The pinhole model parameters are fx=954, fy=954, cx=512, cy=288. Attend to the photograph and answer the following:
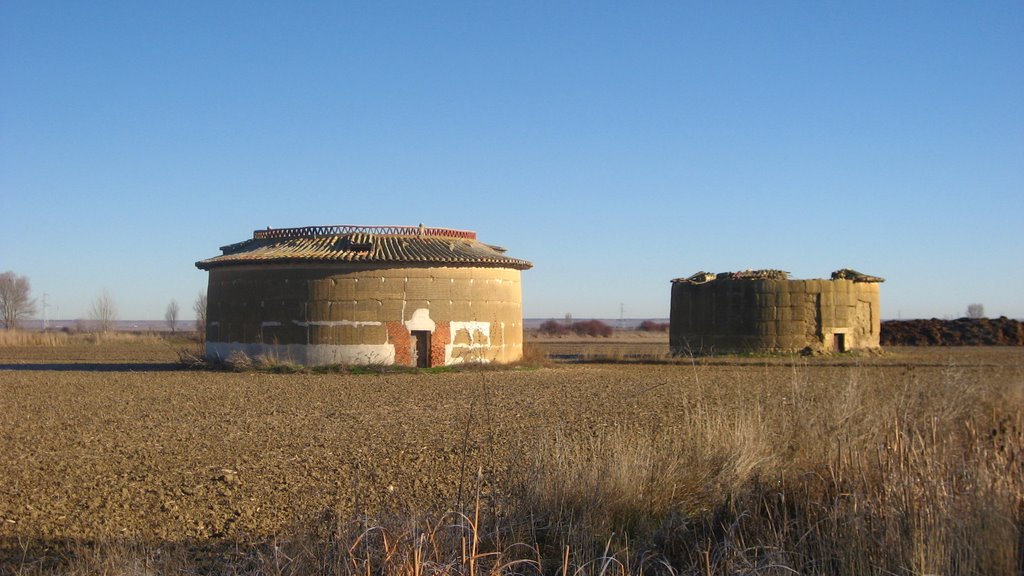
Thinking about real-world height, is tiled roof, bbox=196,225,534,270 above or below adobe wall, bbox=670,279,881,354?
above

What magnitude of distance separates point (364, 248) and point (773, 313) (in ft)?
49.4

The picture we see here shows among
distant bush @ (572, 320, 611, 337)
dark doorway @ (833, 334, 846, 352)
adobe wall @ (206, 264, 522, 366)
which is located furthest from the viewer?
distant bush @ (572, 320, 611, 337)

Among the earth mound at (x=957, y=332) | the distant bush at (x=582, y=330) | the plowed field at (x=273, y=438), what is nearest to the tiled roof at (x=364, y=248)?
the plowed field at (x=273, y=438)

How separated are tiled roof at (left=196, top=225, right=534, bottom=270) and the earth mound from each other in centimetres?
2747

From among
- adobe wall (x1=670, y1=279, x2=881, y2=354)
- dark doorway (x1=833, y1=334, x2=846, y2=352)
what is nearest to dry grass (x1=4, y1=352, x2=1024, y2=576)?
adobe wall (x1=670, y1=279, x2=881, y2=354)

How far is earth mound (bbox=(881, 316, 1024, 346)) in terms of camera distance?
47.2m

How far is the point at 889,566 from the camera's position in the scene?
5.70 m

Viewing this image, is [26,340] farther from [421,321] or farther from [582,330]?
[582,330]

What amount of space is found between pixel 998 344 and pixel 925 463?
147 ft

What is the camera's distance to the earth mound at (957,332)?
155 ft

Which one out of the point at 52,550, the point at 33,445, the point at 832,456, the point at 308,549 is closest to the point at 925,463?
the point at 832,456

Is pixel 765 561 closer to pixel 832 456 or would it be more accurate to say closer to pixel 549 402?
pixel 832 456

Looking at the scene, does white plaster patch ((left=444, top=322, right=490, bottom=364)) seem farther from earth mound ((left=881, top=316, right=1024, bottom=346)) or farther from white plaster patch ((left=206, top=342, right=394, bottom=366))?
earth mound ((left=881, top=316, right=1024, bottom=346))

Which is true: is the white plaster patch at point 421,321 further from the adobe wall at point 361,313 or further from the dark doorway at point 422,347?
the dark doorway at point 422,347
